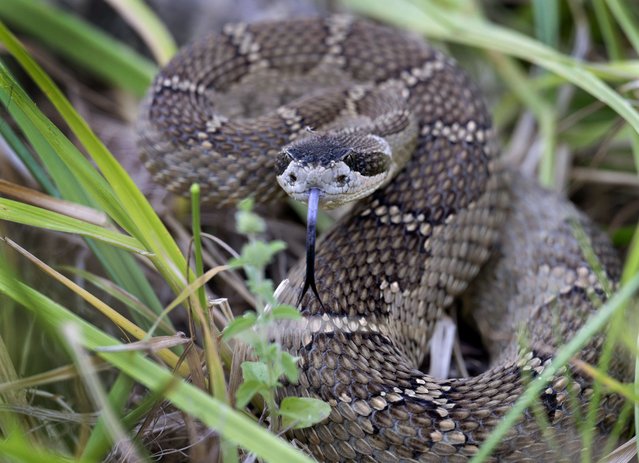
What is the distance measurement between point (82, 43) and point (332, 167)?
2.34 metres

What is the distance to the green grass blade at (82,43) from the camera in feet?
13.6

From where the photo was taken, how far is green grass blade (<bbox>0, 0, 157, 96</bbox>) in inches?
163

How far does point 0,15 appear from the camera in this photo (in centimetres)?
414

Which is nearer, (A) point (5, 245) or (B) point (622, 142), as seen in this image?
Answer: (A) point (5, 245)

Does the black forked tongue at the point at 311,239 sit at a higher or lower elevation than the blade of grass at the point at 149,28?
lower

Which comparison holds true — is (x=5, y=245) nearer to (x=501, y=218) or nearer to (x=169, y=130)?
(x=169, y=130)

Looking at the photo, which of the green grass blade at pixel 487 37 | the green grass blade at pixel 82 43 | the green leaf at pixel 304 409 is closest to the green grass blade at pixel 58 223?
the green leaf at pixel 304 409

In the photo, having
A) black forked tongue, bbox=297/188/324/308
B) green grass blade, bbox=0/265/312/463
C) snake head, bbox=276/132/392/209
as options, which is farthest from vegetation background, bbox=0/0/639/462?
snake head, bbox=276/132/392/209

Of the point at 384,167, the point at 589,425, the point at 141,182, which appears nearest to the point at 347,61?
the point at 384,167

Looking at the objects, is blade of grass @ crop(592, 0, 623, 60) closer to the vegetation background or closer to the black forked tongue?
the vegetation background

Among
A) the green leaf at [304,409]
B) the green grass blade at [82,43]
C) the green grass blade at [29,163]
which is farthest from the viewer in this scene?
the green grass blade at [82,43]

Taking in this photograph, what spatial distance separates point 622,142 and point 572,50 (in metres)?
0.79

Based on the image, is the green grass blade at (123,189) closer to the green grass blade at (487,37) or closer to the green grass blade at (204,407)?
the green grass blade at (204,407)

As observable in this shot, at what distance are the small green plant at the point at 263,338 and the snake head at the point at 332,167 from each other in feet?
2.14
